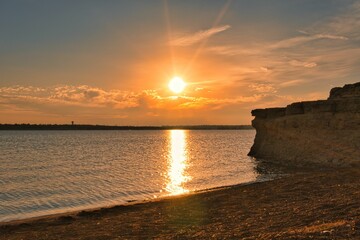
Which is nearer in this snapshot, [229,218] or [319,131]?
[229,218]

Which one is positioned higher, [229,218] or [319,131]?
[319,131]

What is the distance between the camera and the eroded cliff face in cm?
2494

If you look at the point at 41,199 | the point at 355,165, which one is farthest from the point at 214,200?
the point at 355,165

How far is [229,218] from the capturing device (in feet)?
37.3

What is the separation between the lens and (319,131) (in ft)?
89.8

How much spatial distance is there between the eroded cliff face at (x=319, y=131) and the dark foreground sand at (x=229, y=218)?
8285 millimetres

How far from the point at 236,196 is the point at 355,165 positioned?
1140cm

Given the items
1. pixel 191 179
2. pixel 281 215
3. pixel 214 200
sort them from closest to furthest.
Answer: pixel 281 215 → pixel 214 200 → pixel 191 179

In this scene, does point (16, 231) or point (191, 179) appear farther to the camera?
point (191, 179)

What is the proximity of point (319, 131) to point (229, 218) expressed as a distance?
1846cm

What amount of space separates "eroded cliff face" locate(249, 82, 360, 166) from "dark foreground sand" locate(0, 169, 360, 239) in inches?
326

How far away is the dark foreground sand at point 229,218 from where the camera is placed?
340 inches

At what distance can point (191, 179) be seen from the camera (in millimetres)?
26062

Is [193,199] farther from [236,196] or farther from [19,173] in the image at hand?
[19,173]
